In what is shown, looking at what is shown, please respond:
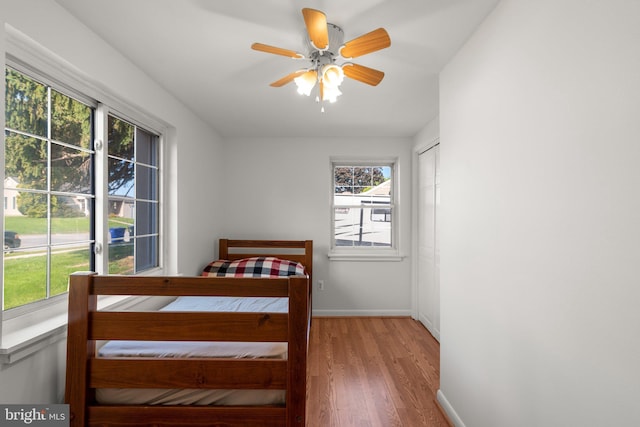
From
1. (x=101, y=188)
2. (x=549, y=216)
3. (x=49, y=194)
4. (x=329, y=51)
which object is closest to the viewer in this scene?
(x=549, y=216)

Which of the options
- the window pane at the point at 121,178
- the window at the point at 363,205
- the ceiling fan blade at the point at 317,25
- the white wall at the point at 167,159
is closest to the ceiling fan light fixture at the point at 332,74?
the ceiling fan blade at the point at 317,25

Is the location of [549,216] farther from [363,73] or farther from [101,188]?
[101,188]

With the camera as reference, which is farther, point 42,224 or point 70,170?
point 70,170

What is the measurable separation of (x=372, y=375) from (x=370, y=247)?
170 centimetres

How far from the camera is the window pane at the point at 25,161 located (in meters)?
1.31

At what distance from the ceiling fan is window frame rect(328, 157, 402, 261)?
2084 millimetres

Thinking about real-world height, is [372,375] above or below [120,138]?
below

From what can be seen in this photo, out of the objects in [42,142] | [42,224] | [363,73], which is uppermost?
[363,73]

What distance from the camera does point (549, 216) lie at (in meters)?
1.09

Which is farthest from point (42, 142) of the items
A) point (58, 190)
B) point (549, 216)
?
point (549, 216)

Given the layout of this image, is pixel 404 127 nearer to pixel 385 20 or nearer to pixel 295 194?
pixel 295 194

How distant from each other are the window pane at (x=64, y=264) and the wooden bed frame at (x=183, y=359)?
349mm

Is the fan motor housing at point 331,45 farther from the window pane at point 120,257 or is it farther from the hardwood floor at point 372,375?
the hardwood floor at point 372,375

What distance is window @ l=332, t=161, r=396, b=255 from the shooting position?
388 centimetres
